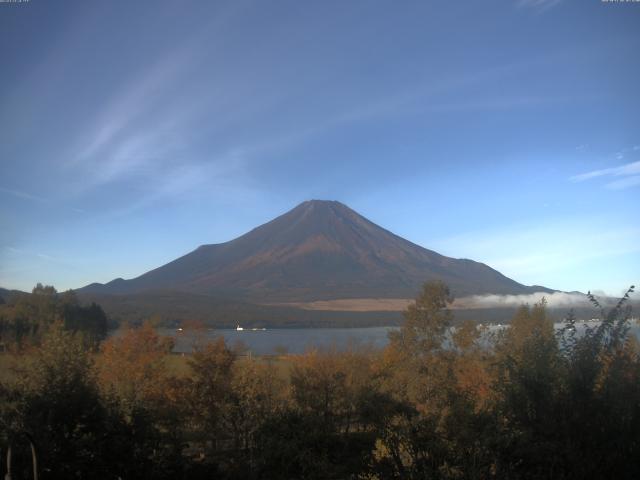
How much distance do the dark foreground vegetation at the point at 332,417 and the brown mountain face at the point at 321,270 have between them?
112366 millimetres

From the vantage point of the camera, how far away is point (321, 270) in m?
164

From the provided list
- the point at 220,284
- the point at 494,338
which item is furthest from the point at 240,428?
the point at 220,284

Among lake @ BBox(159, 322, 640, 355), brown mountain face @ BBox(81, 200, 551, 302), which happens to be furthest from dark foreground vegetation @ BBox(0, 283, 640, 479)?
brown mountain face @ BBox(81, 200, 551, 302)

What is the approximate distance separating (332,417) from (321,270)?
477 ft

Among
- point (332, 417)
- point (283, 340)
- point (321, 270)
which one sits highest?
point (321, 270)

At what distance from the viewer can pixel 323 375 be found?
22.4m

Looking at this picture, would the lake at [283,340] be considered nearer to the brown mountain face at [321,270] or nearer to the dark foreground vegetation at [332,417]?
the dark foreground vegetation at [332,417]

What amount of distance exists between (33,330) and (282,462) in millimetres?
39285

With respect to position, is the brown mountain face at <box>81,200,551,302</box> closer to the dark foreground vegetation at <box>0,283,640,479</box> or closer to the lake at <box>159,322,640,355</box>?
the lake at <box>159,322,640,355</box>

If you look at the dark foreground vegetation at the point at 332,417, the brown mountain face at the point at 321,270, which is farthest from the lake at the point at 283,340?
the brown mountain face at the point at 321,270

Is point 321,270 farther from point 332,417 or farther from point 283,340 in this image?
point 332,417

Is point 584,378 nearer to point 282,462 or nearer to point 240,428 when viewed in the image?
point 282,462

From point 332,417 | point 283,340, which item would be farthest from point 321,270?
point 332,417

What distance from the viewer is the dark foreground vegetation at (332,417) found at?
20.1 ft
